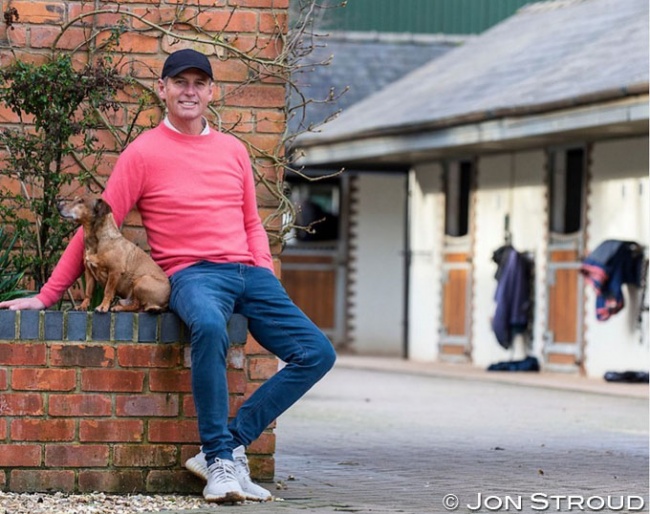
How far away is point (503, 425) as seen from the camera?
10555 mm

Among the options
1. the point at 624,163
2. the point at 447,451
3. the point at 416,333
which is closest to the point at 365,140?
the point at 416,333

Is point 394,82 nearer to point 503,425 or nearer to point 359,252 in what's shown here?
point 359,252

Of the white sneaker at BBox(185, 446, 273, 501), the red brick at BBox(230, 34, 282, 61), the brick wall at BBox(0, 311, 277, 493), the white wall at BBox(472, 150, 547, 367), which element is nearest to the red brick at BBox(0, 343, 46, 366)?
the brick wall at BBox(0, 311, 277, 493)

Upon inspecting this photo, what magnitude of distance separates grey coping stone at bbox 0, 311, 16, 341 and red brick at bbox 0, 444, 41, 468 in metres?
0.39

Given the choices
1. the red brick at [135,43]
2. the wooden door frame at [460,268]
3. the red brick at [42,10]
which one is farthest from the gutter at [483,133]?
the red brick at [42,10]

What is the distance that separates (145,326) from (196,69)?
952 mm

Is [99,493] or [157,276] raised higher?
[157,276]

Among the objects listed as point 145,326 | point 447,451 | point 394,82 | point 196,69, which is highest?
point 394,82

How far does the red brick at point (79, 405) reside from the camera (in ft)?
20.9

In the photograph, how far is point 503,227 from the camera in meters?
19.1

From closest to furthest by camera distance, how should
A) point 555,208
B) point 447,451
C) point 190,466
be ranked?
point 190,466 → point 447,451 → point 555,208

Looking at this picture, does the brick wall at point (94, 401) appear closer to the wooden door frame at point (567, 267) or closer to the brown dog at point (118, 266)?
the brown dog at point (118, 266)

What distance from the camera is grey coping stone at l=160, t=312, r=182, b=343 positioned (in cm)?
641

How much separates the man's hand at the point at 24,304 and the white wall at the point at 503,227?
1203cm
